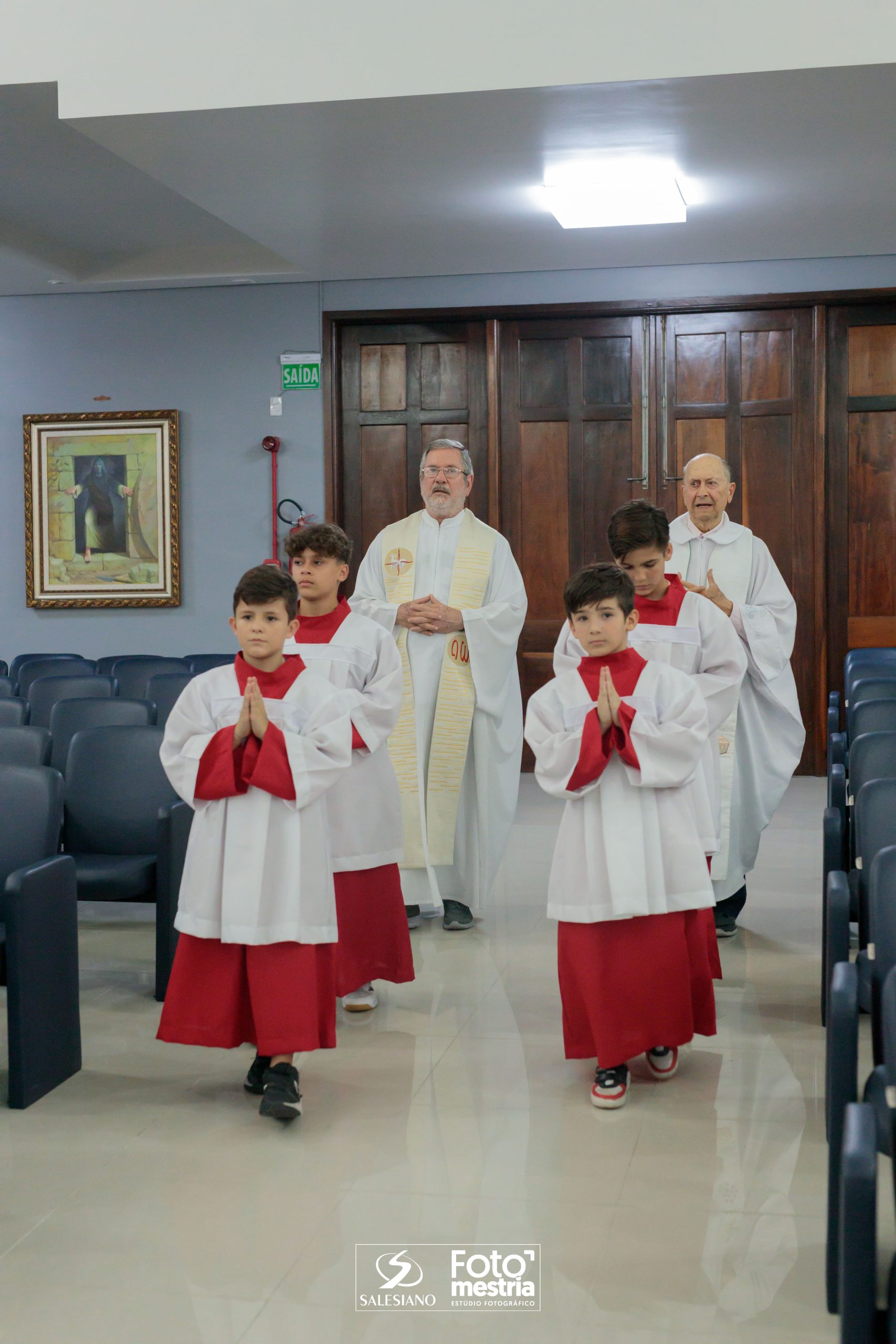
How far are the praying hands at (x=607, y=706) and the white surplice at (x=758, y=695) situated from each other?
1764 mm

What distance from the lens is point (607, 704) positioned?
321 cm

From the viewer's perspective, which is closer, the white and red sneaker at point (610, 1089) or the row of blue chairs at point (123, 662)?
the white and red sneaker at point (610, 1089)

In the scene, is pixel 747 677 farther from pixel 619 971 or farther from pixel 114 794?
pixel 114 794

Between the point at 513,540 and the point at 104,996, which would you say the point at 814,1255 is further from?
the point at 513,540

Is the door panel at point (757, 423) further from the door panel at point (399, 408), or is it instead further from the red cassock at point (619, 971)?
the red cassock at point (619, 971)

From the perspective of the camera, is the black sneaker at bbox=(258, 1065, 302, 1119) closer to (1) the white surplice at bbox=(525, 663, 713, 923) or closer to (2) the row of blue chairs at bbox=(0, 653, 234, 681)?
(1) the white surplice at bbox=(525, 663, 713, 923)

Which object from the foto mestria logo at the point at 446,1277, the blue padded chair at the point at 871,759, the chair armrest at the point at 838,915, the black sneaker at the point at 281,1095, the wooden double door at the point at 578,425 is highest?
the wooden double door at the point at 578,425

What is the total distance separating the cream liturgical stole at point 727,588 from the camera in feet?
15.7

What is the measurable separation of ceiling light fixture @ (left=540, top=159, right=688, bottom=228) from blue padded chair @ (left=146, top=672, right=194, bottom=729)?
310cm

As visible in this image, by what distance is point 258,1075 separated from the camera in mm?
3400

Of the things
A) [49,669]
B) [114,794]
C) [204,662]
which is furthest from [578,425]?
[114,794]

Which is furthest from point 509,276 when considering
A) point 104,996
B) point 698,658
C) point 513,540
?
point 104,996

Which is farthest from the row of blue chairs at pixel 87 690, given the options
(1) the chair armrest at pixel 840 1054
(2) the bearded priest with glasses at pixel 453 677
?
(1) the chair armrest at pixel 840 1054

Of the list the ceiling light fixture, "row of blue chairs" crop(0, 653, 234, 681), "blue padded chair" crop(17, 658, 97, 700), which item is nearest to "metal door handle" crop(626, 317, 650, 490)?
the ceiling light fixture
